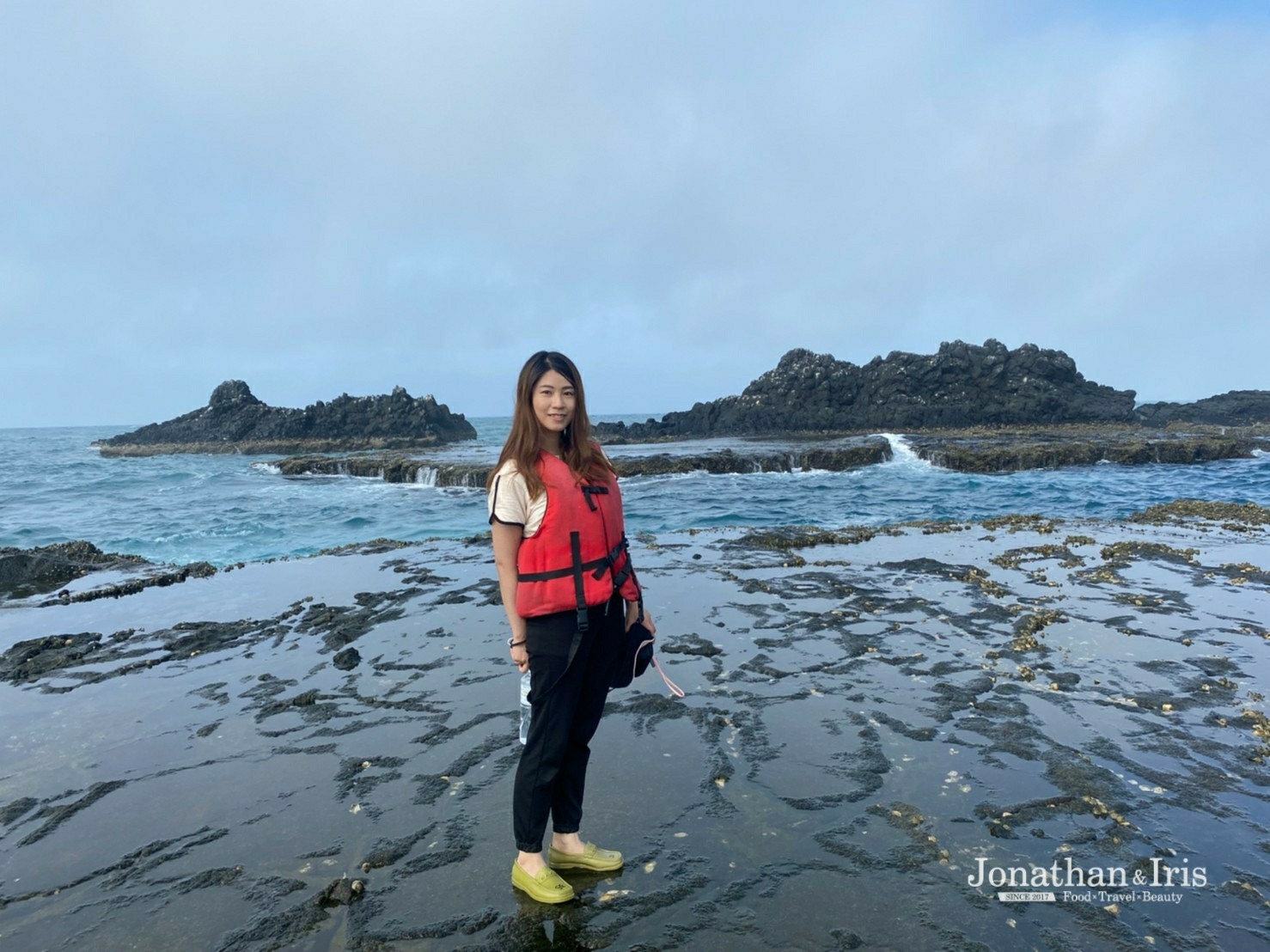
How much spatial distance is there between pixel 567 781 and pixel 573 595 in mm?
1029

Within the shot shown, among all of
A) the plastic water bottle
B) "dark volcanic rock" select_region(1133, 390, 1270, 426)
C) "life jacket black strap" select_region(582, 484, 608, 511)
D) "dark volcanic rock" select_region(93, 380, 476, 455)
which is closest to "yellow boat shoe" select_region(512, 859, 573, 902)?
the plastic water bottle

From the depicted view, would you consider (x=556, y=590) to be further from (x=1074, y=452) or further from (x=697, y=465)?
(x=1074, y=452)

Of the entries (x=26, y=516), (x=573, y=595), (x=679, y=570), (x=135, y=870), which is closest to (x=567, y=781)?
(x=573, y=595)

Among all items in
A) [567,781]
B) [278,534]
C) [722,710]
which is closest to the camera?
[567,781]

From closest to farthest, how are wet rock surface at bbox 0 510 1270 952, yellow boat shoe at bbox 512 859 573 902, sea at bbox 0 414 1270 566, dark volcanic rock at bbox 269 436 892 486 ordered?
wet rock surface at bbox 0 510 1270 952, yellow boat shoe at bbox 512 859 573 902, sea at bbox 0 414 1270 566, dark volcanic rock at bbox 269 436 892 486

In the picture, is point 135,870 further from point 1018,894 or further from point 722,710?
point 1018,894

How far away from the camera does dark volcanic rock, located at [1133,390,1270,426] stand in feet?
153

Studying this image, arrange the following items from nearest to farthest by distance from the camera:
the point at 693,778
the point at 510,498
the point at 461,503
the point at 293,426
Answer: the point at 510,498 → the point at 693,778 → the point at 461,503 → the point at 293,426

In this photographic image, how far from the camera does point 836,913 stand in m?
2.96

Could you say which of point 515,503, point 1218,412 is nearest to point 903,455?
point 515,503

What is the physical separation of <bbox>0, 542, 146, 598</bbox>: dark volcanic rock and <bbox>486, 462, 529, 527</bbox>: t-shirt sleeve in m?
10.4

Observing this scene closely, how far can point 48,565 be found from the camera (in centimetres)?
1098

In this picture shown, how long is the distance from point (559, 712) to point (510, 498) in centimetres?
105

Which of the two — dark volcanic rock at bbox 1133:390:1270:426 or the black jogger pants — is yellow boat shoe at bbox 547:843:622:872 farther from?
dark volcanic rock at bbox 1133:390:1270:426
